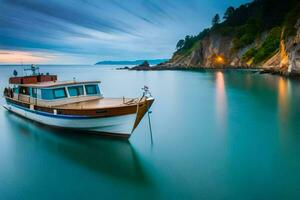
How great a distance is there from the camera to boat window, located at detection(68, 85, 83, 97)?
48.6 feet

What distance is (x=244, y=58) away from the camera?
81062mm

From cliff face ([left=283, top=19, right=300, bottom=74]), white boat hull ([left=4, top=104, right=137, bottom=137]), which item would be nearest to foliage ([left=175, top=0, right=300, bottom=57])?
cliff face ([left=283, top=19, right=300, bottom=74])

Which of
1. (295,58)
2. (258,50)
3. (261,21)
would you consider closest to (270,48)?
(258,50)

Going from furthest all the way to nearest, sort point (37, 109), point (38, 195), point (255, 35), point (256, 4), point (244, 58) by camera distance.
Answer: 1. point (256, 4)
2. point (255, 35)
3. point (244, 58)
4. point (37, 109)
5. point (38, 195)

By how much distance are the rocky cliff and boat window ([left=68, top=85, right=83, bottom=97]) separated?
1558 inches

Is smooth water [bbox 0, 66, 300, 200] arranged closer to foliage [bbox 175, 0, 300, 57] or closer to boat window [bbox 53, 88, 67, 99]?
boat window [bbox 53, 88, 67, 99]

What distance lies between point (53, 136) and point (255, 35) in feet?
283

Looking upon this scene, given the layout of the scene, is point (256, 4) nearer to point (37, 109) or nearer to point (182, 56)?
point (182, 56)

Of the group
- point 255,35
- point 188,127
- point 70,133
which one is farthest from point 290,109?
point 255,35

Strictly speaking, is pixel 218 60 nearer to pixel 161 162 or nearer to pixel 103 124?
pixel 103 124

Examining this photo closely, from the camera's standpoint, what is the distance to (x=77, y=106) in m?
14.0

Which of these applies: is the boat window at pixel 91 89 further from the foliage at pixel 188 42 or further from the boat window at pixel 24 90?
the foliage at pixel 188 42

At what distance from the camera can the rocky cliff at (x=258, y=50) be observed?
48.3 m

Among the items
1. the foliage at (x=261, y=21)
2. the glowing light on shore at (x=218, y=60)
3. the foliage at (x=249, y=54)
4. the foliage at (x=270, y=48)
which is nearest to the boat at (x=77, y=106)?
the foliage at (x=261, y=21)
